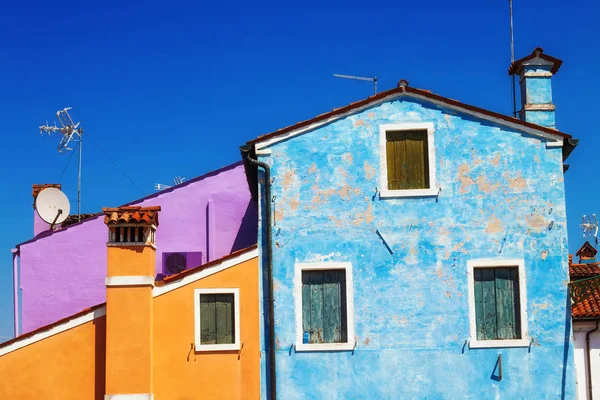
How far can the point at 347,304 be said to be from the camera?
1502 cm

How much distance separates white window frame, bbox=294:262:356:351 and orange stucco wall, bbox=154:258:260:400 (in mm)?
794

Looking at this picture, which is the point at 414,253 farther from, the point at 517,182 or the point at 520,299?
the point at 517,182

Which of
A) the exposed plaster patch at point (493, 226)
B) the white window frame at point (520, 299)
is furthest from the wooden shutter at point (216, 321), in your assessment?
the exposed plaster patch at point (493, 226)

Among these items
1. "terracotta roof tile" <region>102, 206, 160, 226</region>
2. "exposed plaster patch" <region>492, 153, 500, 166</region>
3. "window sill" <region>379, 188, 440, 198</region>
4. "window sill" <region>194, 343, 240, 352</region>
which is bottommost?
"window sill" <region>194, 343, 240, 352</region>

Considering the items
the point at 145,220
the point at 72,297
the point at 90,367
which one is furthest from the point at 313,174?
the point at 72,297

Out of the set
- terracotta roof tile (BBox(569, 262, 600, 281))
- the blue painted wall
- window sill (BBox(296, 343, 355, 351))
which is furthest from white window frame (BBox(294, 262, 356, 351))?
terracotta roof tile (BBox(569, 262, 600, 281))

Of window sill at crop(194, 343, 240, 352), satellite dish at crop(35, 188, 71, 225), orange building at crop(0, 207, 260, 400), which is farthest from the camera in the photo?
satellite dish at crop(35, 188, 71, 225)

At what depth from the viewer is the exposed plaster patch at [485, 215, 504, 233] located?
15.2 m

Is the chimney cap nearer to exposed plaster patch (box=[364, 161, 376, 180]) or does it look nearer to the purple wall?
exposed plaster patch (box=[364, 161, 376, 180])

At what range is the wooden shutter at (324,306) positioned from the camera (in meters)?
15.0

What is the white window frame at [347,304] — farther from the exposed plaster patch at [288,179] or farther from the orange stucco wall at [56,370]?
the orange stucco wall at [56,370]

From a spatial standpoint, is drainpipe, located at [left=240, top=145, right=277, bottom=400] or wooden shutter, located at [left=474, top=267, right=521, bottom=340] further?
wooden shutter, located at [left=474, top=267, right=521, bottom=340]

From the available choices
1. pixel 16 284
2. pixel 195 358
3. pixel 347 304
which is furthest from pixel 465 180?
pixel 16 284

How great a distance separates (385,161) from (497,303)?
11.3 feet
